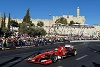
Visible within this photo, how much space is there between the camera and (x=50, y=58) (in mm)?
16203

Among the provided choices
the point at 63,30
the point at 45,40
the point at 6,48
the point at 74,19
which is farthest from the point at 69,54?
the point at 74,19

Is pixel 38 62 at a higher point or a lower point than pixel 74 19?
lower

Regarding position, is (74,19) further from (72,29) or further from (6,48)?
(6,48)

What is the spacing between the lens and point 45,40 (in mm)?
44562

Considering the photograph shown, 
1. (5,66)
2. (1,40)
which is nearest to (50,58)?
(5,66)

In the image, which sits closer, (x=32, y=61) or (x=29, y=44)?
(x=32, y=61)

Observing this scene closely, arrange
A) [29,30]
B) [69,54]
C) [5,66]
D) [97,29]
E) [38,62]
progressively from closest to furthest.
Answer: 1. [5,66]
2. [38,62]
3. [69,54]
4. [29,30]
5. [97,29]

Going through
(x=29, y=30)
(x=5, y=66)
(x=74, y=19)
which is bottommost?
(x=5, y=66)

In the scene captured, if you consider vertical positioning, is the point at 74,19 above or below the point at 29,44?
above

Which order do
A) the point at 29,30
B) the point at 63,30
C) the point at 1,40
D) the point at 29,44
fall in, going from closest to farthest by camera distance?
the point at 1,40 → the point at 29,44 → the point at 29,30 → the point at 63,30

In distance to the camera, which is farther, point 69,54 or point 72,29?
point 72,29

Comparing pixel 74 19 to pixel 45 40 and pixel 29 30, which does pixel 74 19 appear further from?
pixel 45 40

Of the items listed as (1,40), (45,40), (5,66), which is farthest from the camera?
(45,40)

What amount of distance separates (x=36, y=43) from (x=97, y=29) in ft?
345
